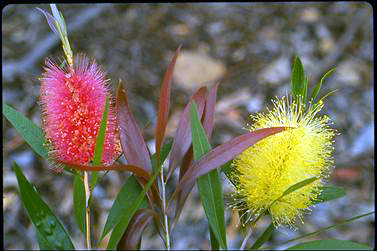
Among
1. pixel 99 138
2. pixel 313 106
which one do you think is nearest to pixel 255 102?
pixel 313 106

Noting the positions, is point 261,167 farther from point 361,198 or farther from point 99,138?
point 361,198

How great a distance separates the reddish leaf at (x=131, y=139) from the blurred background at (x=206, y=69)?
3.86ft

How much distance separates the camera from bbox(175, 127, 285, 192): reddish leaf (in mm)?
690

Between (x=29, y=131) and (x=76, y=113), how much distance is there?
0.10 meters

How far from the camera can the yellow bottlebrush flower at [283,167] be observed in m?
0.74

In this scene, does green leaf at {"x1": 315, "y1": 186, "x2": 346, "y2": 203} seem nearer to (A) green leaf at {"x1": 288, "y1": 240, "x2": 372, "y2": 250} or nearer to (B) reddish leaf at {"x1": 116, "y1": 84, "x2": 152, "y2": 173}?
(A) green leaf at {"x1": 288, "y1": 240, "x2": 372, "y2": 250}

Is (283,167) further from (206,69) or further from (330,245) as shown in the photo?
(206,69)

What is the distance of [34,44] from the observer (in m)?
2.32

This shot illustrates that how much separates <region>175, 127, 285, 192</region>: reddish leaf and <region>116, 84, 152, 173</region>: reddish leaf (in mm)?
62

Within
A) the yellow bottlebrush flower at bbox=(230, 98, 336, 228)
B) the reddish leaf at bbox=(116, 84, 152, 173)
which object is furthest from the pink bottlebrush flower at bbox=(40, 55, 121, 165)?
the yellow bottlebrush flower at bbox=(230, 98, 336, 228)

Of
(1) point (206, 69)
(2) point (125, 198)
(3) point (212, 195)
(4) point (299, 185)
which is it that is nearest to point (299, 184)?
(4) point (299, 185)

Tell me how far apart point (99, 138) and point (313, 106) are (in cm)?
30

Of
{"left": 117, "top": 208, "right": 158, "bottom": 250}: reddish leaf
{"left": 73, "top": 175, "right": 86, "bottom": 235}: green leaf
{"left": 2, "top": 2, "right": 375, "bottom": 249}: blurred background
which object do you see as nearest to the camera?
{"left": 117, "top": 208, "right": 158, "bottom": 250}: reddish leaf

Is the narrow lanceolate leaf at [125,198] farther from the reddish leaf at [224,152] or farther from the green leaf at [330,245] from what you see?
the green leaf at [330,245]
